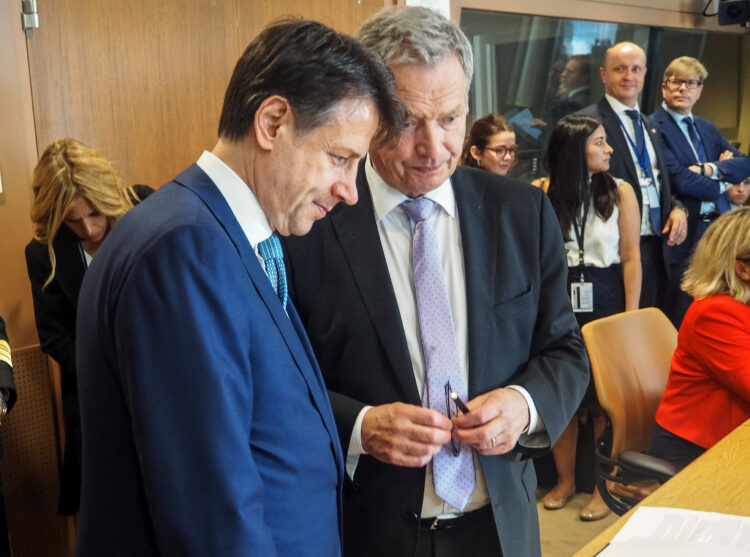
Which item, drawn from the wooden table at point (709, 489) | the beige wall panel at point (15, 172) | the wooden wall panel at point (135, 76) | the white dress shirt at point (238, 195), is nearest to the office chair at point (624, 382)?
the wooden table at point (709, 489)

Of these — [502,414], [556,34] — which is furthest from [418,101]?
[556,34]

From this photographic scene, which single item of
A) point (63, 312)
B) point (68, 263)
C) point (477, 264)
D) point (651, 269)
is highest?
point (477, 264)

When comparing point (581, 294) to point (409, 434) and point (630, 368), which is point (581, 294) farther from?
point (409, 434)

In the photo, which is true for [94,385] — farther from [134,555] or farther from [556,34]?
[556,34]

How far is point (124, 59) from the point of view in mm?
3109

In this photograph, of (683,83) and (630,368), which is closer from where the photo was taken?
(630,368)

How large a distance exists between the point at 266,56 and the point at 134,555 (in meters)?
0.64

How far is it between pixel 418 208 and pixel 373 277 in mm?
155

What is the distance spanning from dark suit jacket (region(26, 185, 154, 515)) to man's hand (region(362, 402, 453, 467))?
1852 mm

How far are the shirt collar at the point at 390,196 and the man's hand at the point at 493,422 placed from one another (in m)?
0.36

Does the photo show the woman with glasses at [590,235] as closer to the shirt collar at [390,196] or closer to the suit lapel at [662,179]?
the suit lapel at [662,179]

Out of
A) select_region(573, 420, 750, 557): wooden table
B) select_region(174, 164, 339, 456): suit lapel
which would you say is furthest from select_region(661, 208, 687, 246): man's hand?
select_region(174, 164, 339, 456): suit lapel

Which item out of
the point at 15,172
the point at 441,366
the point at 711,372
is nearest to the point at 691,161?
the point at 711,372

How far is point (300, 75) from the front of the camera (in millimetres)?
1032
